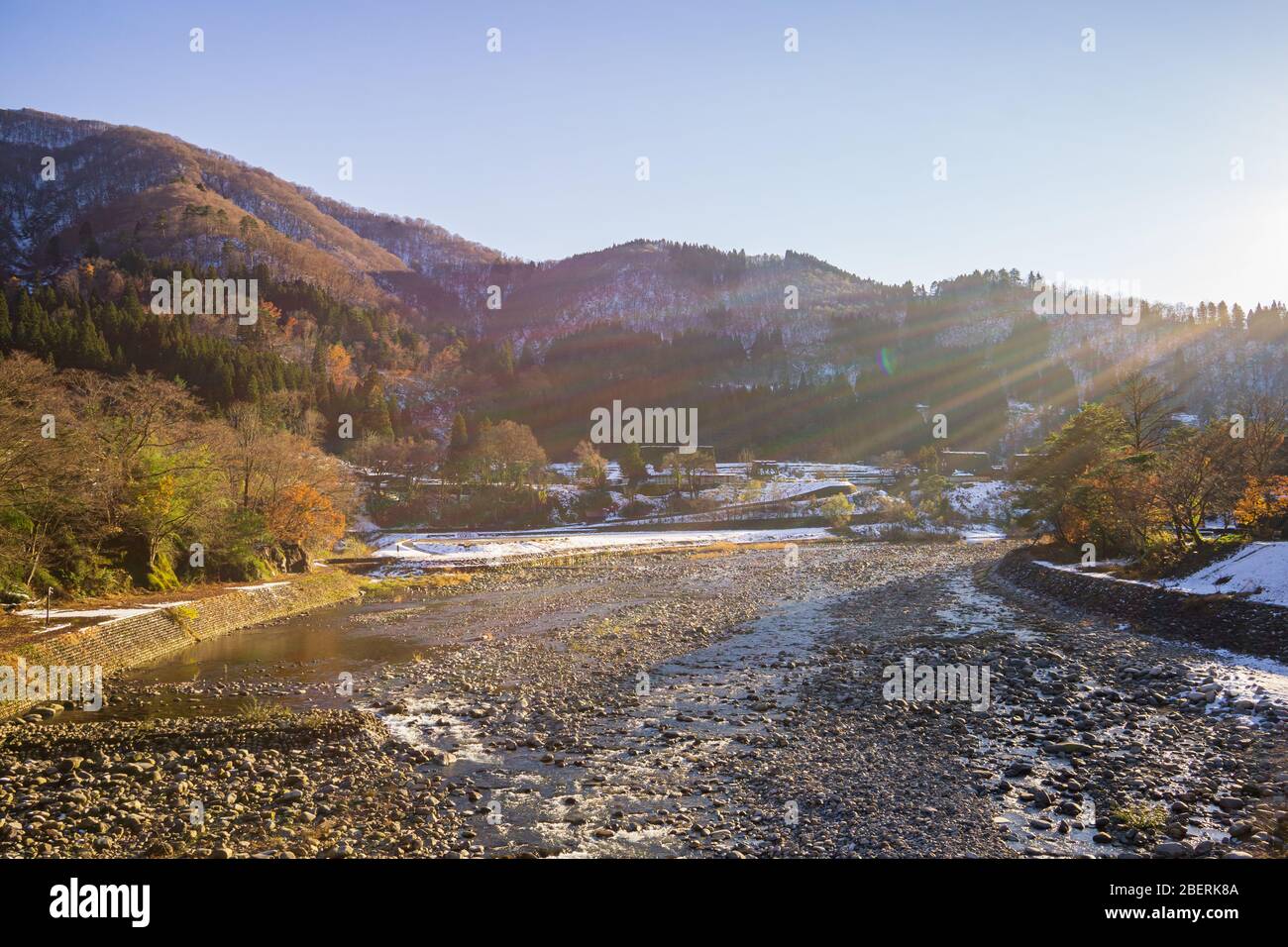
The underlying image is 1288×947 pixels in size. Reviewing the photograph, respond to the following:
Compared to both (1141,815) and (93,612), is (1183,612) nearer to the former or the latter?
(1141,815)

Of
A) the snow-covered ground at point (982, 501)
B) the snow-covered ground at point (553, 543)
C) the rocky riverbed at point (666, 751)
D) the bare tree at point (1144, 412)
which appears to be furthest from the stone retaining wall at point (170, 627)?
the snow-covered ground at point (982, 501)

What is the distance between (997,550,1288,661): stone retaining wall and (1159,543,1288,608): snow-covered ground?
0.54 metres

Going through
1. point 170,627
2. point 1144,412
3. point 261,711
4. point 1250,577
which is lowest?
point 170,627

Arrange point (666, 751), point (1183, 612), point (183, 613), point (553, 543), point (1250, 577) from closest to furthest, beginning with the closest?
1. point (666, 751)
2. point (1250, 577)
3. point (1183, 612)
4. point (183, 613)
5. point (553, 543)

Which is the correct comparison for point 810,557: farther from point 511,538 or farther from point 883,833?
point 883,833

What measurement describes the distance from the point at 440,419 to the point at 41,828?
Answer: 158m

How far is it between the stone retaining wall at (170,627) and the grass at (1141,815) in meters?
21.6

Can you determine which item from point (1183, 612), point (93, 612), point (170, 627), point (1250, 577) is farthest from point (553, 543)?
point (1250, 577)

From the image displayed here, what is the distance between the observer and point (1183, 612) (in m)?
23.8

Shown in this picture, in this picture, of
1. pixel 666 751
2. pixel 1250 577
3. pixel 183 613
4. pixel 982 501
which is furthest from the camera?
pixel 982 501

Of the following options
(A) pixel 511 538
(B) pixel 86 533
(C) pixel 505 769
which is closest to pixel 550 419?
(A) pixel 511 538

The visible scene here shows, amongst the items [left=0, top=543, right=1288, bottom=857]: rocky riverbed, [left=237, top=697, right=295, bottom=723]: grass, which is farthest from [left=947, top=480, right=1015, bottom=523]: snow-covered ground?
[left=237, top=697, right=295, bottom=723]: grass

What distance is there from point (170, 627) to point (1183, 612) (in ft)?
115

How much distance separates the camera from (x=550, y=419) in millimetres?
159250
